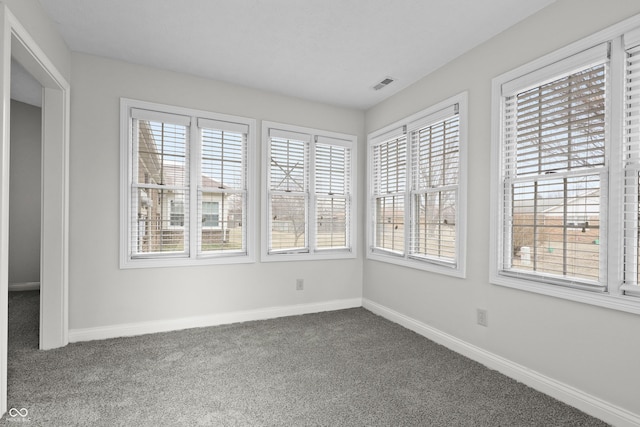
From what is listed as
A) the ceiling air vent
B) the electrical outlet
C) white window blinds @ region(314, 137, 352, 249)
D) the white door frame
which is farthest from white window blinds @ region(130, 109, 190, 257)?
the electrical outlet

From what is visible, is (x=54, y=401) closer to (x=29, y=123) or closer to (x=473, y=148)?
(x=473, y=148)

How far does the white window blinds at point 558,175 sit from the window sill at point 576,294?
0.06 metres

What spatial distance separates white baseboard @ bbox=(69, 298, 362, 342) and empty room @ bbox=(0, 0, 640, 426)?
0.06 feet

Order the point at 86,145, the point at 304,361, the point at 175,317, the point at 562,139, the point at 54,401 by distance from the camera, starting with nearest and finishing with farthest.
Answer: the point at 54,401, the point at 562,139, the point at 304,361, the point at 86,145, the point at 175,317

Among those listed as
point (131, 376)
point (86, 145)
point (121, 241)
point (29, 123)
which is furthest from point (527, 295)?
point (29, 123)

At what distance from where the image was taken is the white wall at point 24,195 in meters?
5.12

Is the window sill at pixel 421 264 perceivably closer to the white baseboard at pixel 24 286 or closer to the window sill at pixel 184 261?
the window sill at pixel 184 261

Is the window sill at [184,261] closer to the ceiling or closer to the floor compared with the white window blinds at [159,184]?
closer to the floor

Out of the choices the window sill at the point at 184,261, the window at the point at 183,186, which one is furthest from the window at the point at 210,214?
the window sill at the point at 184,261

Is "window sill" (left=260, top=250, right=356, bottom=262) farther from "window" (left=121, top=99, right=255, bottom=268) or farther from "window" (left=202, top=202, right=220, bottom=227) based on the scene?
"window" (left=202, top=202, right=220, bottom=227)

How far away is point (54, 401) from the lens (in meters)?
2.07

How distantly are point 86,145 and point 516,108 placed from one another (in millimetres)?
3634

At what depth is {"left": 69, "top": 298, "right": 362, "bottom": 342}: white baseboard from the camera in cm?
308

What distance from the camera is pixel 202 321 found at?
348 centimetres
